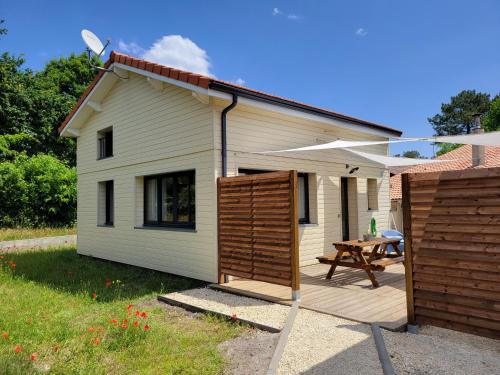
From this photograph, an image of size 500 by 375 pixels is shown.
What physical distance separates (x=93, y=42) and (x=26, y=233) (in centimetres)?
1092

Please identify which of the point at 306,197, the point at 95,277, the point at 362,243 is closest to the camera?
the point at 362,243

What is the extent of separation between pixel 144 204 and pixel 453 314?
7.43 m

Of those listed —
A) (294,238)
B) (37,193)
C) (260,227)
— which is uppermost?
(37,193)

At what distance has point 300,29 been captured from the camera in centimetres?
1275

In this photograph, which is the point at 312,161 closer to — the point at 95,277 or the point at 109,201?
the point at 95,277

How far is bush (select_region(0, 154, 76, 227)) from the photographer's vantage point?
57.6ft

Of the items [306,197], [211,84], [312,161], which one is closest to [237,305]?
[211,84]

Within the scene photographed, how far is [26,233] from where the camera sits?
1598cm

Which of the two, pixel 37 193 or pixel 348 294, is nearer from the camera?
pixel 348 294

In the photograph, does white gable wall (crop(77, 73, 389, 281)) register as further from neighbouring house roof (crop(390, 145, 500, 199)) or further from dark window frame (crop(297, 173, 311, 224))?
neighbouring house roof (crop(390, 145, 500, 199))

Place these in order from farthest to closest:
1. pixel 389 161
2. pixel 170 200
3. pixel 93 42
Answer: pixel 93 42 < pixel 389 161 < pixel 170 200

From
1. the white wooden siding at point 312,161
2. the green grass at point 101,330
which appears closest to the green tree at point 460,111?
the white wooden siding at point 312,161

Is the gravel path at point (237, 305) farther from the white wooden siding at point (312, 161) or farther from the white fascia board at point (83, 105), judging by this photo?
the white fascia board at point (83, 105)

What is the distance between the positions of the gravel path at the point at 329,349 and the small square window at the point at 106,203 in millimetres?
8100
